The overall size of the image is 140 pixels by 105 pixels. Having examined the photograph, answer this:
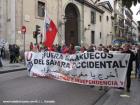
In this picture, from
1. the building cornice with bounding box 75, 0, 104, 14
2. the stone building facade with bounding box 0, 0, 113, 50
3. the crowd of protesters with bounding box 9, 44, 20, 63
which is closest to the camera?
the crowd of protesters with bounding box 9, 44, 20, 63

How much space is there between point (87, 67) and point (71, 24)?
38.5 meters

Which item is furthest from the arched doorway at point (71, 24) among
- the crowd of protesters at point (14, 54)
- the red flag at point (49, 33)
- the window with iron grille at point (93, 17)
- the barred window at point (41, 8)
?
the red flag at point (49, 33)

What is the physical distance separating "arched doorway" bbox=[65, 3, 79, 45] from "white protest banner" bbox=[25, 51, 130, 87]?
3374 cm

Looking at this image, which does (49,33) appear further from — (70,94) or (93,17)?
(93,17)

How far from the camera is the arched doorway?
5021cm

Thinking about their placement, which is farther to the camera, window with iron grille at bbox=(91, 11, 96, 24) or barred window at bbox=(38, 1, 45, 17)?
window with iron grille at bbox=(91, 11, 96, 24)

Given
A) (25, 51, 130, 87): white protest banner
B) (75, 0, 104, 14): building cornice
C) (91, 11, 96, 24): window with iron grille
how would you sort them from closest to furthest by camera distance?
(25, 51, 130, 87): white protest banner < (75, 0, 104, 14): building cornice < (91, 11, 96, 24): window with iron grille

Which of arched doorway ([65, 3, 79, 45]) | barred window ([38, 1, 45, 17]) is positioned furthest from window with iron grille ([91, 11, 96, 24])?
barred window ([38, 1, 45, 17])

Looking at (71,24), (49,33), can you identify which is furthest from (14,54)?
(71,24)

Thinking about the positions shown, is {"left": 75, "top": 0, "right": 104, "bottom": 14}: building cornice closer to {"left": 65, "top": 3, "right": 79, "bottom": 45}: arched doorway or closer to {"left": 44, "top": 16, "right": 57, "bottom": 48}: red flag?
{"left": 65, "top": 3, "right": 79, "bottom": 45}: arched doorway

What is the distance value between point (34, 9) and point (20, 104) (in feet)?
97.3

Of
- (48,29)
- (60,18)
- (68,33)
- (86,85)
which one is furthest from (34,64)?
(68,33)

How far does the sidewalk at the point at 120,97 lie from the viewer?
10969 millimetres

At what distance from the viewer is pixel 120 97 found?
39.4ft
